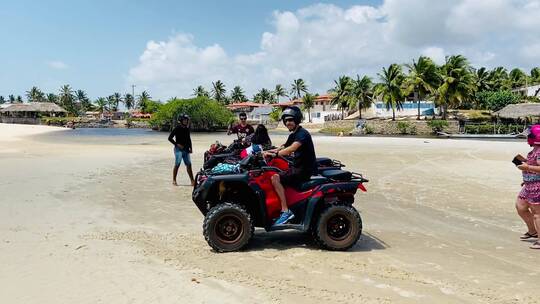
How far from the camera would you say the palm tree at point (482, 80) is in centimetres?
7956

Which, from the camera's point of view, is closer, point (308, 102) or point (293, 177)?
point (293, 177)

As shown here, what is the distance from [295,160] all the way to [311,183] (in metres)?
0.37

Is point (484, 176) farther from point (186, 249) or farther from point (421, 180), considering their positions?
point (186, 249)

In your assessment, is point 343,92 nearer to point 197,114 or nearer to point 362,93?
point 362,93

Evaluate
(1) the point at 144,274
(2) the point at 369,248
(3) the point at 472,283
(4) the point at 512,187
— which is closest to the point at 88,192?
(1) the point at 144,274

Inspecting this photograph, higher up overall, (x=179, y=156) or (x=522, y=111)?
(x=522, y=111)

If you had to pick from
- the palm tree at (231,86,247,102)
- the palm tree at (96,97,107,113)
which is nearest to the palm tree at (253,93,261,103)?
the palm tree at (231,86,247,102)

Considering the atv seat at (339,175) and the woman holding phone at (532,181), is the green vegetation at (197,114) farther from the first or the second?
the woman holding phone at (532,181)

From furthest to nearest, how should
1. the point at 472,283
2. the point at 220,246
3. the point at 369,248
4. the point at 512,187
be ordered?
the point at 512,187
the point at 369,248
the point at 220,246
the point at 472,283

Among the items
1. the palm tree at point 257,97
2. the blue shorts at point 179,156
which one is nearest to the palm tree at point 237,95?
the palm tree at point 257,97

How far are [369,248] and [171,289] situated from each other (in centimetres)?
288

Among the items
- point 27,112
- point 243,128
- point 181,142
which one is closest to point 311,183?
point 243,128

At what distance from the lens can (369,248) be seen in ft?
20.6

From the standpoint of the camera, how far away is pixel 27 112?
10912 cm
